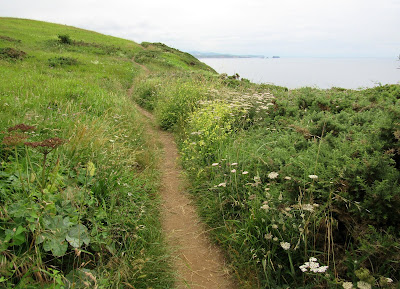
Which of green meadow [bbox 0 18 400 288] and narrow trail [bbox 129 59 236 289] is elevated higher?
green meadow [bbox 0 18 400 288]

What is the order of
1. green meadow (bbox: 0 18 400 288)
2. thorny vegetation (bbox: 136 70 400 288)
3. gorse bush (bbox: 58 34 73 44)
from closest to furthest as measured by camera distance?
green meadow (bbox: 0 18 400 288), thorny vegetation (bbox: 136 70 400 288), gorse bush (bbox: 58 34 73 44)

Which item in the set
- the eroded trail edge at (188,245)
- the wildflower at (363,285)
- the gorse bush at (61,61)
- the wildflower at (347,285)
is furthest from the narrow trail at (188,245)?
the gorse bush at (61,61)

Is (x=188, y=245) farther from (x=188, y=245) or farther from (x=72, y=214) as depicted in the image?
(x=72, y=214)

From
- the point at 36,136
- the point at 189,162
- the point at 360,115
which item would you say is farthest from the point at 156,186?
the point at 360,115

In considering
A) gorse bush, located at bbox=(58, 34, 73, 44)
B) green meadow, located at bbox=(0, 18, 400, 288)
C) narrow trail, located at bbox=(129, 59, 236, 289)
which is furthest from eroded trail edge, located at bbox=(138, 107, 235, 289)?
gorse bush, located at bbox=(58, 34, 73, 44)

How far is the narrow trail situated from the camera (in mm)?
3719

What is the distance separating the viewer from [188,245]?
172 inches

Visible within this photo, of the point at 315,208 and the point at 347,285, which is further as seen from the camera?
the point at 315,208

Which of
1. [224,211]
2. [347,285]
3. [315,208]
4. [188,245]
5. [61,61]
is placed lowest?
Result: [188,245]

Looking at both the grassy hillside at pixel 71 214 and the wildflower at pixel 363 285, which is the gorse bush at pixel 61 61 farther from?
the wildflower at pixel 363 285

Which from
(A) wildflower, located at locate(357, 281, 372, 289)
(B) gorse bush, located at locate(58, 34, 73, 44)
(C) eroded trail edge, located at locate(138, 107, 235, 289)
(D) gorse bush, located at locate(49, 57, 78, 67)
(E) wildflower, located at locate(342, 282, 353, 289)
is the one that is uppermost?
(B) gorse bush, located at locate(58, 34, 73, 44)

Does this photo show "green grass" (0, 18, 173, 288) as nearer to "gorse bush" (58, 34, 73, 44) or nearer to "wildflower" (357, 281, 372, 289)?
"wildflower" (357, 281, 372, 289)

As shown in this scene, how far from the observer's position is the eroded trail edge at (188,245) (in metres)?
3.72

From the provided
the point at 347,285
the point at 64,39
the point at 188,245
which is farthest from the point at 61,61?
the point at 347,285
